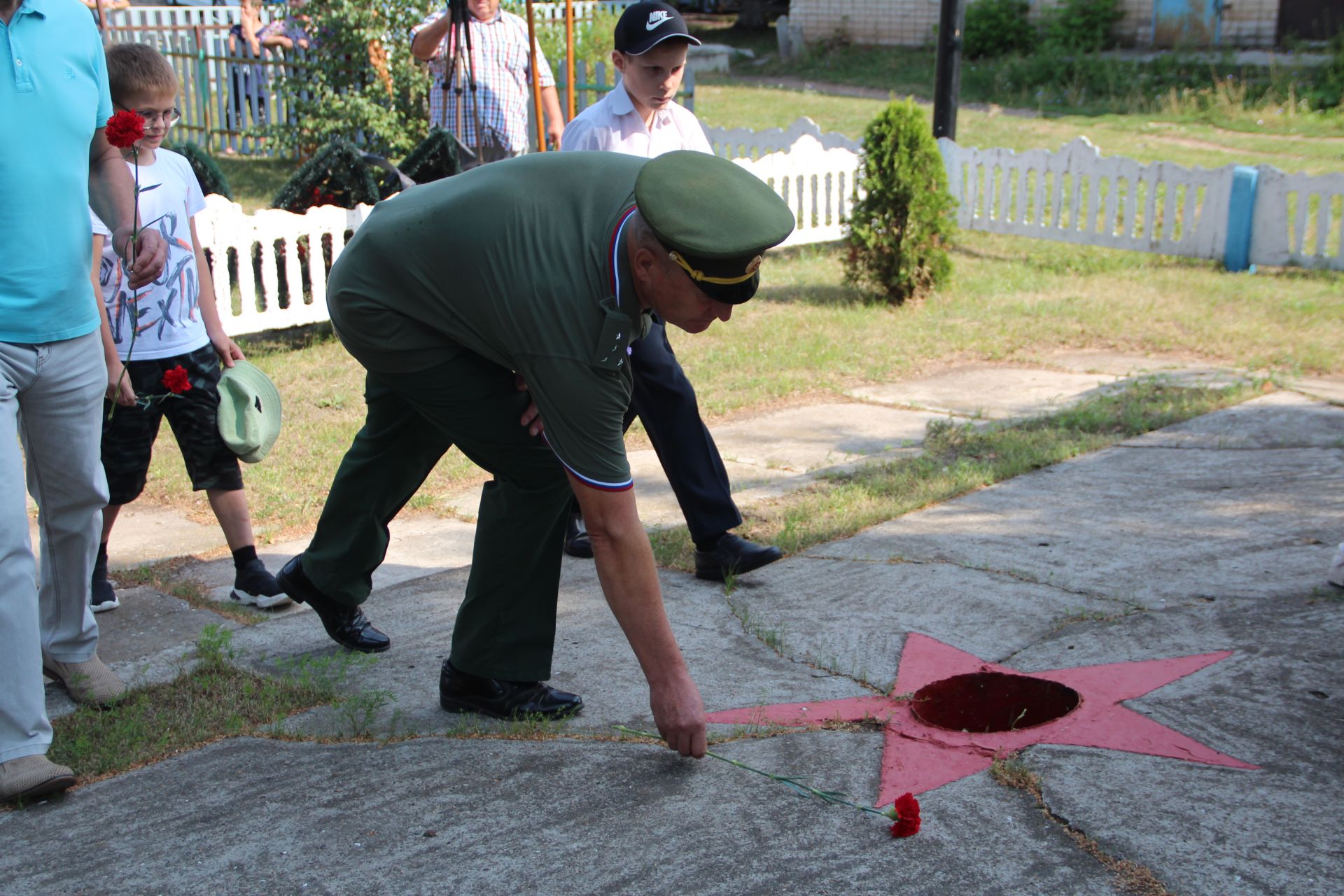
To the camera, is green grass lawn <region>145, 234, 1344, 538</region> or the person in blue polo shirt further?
green grass lawn <region>145, 234, 1344, 538</region>

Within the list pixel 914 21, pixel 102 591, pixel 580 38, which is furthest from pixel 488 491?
pixel 914 21

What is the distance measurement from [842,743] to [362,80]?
10497 millimetres

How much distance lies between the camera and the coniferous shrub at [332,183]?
7.89 m

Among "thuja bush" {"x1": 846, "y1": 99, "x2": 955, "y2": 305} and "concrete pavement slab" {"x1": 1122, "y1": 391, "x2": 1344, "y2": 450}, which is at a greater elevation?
"thuja bush" {"x1": 846, "y1": 99, "x2": 955, "y2": 305}

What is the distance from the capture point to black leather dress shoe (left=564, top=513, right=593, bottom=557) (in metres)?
4.29

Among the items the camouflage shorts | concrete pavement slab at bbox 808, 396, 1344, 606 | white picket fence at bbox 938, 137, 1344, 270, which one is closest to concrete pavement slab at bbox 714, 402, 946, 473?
concrete pavement slab at bbox 808, 396, 1344, 606

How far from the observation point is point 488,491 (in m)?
2.97

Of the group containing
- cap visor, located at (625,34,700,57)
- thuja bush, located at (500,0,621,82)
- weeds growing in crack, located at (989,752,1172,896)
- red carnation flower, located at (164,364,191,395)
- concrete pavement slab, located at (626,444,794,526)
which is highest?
thuja bush, located at (500,0,621,82)

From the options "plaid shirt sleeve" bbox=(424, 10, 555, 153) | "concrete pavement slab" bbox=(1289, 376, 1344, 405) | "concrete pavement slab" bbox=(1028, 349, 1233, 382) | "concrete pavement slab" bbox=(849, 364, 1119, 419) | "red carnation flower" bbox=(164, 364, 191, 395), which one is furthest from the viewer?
"plaid shirt sleeve" bbox=(424, 10, 555, 153)

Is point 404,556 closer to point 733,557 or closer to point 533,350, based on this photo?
point 733,557

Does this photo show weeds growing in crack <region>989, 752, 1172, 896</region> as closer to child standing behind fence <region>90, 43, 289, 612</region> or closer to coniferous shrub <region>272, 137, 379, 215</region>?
child standing behind fence <region>90, 43, 289, 612</region>

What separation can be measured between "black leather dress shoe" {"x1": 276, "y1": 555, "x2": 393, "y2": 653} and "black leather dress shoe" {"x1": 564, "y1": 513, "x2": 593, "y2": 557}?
940 mm

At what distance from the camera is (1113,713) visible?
2.95m

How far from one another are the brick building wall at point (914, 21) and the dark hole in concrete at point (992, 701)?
65.8ft
